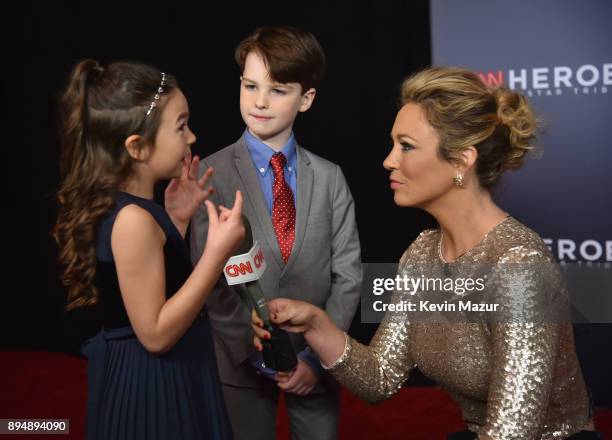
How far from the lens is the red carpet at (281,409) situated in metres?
3.56

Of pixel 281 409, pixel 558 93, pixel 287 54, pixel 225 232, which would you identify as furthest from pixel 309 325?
pixel 281 409

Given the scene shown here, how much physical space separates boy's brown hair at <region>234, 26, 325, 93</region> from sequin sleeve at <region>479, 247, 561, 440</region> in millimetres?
835

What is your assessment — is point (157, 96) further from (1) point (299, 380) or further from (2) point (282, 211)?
(1) point (299, 380)

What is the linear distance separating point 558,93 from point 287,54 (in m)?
1.28

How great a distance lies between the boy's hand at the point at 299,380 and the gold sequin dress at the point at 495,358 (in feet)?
0.83

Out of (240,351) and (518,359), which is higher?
(518,359)

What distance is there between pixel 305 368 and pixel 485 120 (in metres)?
0.82

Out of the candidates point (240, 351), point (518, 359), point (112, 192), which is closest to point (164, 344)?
point (112, 192)

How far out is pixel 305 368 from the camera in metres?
2.39

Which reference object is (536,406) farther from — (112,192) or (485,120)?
(112,192)

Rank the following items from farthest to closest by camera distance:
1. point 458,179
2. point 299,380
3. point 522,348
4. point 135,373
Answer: point 299,380 < point 458,179 < point 135,373 < point 522,348

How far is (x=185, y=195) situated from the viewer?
2.26 metres

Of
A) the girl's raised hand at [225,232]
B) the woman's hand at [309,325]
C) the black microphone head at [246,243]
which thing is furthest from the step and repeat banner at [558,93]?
the girl's raised hand at [225,232]

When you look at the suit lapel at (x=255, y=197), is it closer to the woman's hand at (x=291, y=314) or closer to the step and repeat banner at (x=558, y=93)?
the woman's hand at (x=291, y=314)
